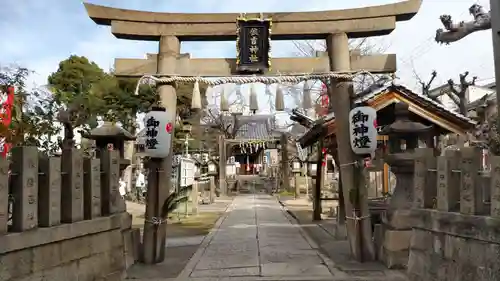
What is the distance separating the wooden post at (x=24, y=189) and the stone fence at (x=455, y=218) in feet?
18.5

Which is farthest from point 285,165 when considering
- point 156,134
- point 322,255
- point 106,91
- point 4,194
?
point 4,194

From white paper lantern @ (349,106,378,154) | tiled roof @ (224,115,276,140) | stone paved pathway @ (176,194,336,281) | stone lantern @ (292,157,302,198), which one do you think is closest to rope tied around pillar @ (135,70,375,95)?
white paper lantern @ (349,106,378,154)

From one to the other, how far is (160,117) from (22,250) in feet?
14.4

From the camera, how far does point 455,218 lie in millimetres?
6320

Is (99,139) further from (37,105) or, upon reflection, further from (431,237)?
(431,237)

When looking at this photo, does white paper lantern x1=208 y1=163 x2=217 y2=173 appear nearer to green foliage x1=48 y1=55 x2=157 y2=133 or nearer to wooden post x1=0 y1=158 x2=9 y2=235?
green foliage x1=48 y1=55 x2=157 y2=133

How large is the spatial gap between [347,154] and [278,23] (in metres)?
3.30

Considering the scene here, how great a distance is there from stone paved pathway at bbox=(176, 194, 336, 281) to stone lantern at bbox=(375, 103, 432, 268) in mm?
1243

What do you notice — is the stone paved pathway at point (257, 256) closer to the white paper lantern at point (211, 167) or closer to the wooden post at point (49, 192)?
the wooden post at point (49, 192)

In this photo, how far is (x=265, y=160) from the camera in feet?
167

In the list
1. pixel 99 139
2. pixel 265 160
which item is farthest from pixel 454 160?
pixel 265 160

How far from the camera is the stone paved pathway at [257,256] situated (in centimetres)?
849

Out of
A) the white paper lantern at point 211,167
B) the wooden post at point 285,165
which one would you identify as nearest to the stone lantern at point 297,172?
the wooden post at point 285,165

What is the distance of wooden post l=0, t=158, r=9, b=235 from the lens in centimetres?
539
